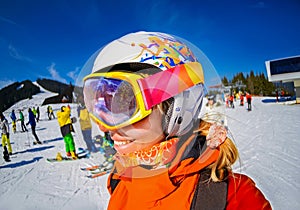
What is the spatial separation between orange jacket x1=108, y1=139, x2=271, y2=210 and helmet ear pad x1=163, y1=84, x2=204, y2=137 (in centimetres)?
14

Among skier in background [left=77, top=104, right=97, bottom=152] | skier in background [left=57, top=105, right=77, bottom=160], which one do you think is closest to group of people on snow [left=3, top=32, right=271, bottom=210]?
skier in background [left=77, top=104, right=97, bottom=152]

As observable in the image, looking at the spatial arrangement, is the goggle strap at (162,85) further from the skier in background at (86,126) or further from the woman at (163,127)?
the skier in background at (86,126)

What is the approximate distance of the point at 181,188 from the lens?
0.84 m

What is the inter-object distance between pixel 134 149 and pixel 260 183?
3.54m

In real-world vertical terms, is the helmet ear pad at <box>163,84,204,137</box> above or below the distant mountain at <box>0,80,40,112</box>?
below

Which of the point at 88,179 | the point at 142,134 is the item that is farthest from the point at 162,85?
the point at 88,179

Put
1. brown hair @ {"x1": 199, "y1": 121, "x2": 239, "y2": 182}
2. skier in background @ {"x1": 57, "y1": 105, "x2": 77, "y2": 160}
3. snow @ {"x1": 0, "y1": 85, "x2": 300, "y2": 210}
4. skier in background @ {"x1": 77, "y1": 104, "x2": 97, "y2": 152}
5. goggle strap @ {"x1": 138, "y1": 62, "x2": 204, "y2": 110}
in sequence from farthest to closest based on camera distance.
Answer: skier in background @ {"x1": 57, "y1": 105, "x2": 77, "y2": 160}
snow @ {"x1": 0, "y1": 85, "x2": 300, "y2": 210}
skier in background @ {"x1": 77, "y1": 104, "x2": 97, "y2": 152}
brown hair @ {"x1": 199, "y1": 121, "x2": 239, "y2": 182}
goggle strap @ {"x1": 138, "y1": 62, "x2": 204, "y2": 110}

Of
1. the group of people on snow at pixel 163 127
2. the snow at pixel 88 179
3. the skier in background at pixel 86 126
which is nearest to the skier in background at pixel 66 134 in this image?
the snow at pixel 88 179

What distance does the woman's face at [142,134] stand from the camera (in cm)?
77

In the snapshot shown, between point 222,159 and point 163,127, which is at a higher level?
point 163,127

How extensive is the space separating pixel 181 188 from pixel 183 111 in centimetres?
31

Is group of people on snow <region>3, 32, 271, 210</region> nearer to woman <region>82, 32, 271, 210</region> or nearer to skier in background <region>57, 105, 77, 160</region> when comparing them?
woman <region>82, 32, 271, 210</region>

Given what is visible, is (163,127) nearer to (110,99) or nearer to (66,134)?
(110,99)

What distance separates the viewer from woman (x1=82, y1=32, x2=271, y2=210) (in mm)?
767
